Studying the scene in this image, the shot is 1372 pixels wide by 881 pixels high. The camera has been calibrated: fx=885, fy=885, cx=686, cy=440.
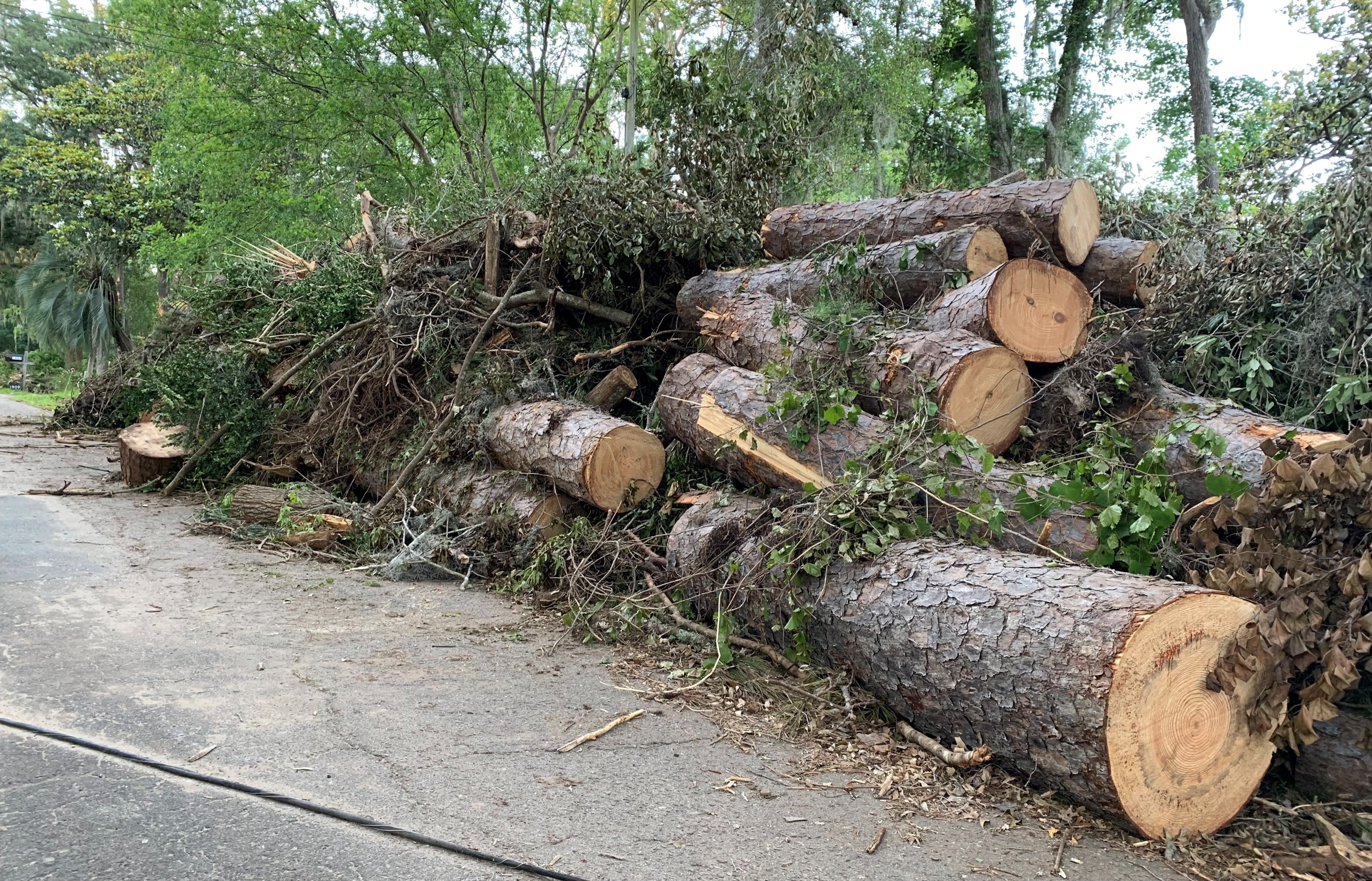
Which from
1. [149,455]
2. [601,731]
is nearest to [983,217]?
[601,731]

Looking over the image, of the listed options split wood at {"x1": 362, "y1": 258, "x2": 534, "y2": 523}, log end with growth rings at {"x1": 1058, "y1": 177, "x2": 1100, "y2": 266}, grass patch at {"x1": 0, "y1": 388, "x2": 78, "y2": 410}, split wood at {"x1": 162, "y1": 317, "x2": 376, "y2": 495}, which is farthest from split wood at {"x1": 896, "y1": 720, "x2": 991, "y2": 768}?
grass patch at {"x1": 0, "y1": 388, "x2": 78, "y2": 410}

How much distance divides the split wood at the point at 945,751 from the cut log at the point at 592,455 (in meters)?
2.60

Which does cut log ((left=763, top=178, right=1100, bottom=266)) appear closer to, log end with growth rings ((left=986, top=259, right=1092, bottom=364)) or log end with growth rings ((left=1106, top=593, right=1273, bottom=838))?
log end with growth rings ((left=986, top=259, right=1092, bottom=364))

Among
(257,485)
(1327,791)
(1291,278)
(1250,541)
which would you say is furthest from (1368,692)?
(257,485)

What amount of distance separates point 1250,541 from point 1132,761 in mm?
1042

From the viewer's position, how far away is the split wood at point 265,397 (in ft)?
26.5

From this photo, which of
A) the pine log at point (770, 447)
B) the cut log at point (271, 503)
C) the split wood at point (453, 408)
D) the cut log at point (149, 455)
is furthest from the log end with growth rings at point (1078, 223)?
the cut log at point (149, 455)

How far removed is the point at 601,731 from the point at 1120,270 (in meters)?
4.19

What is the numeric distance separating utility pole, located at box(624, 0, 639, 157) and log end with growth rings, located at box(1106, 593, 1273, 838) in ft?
40.3

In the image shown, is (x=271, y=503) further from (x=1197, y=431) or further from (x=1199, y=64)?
(x=1199, y=64)

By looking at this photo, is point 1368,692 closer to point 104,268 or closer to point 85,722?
point 85,722

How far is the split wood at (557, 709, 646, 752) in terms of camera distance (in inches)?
130

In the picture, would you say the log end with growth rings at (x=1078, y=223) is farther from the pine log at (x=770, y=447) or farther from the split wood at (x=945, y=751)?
the split wood at (x=945, y=751)

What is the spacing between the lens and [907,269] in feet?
18.4
